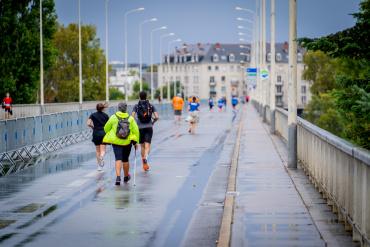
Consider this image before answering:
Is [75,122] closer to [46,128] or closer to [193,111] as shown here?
[46,128]

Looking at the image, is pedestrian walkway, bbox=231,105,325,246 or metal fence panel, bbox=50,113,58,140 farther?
metal fence panel, bbox=50,113,58,140

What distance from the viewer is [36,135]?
2419cm

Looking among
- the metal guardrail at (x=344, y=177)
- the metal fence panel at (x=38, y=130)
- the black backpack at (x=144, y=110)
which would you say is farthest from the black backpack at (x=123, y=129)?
the metal fence panel at (x=38, y=130)

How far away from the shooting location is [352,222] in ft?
30.3

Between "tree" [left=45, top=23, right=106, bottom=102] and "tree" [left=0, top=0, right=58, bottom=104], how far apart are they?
140 feet

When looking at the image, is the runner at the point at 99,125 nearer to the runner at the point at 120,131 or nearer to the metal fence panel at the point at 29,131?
the runner at the point at 120,131

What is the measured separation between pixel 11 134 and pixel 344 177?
42.0 ft

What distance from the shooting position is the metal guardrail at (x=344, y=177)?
329 inches

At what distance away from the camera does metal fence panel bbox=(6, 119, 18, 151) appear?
2088cm

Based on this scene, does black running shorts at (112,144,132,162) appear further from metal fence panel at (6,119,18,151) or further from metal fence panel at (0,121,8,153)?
metal fence panel at (6,119,18,151)

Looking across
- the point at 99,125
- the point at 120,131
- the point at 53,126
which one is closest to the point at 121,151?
the point at 120,131

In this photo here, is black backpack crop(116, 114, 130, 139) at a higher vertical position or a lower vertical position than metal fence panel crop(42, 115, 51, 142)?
higher

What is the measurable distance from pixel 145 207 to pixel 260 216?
2.11 metres

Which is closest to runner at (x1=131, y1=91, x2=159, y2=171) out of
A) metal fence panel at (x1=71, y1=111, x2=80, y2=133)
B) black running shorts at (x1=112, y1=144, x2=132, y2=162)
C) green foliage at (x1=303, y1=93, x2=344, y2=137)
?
black running shorts at (x1=112, y1=144, x2=132, y2=162)
